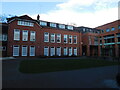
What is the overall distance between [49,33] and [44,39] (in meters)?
2.25

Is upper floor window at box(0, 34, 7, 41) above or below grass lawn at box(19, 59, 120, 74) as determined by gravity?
above

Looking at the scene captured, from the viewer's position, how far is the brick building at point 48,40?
76.3ft

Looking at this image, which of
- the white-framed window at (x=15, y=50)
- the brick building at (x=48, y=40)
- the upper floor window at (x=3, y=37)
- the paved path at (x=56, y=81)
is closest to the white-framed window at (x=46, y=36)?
the brick building at (x=48, y=40)

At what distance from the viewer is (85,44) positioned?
3509cm

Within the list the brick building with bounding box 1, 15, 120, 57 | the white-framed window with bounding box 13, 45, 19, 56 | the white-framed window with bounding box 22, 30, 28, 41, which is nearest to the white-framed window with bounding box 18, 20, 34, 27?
the brick building with bounding box 1, 15, 120, 57

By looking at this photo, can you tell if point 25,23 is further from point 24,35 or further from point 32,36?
point 32,36

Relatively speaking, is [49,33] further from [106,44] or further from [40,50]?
[106,44]

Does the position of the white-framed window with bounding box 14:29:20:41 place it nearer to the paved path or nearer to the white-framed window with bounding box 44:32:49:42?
the white-framed window with bounding box 44:32:49:42

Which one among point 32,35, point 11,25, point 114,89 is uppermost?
point 11,25

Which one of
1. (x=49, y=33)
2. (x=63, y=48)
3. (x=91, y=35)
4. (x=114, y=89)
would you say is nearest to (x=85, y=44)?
(x=91, y=35)

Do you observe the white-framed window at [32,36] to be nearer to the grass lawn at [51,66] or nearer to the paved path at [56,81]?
the grass lawn at [51,66]

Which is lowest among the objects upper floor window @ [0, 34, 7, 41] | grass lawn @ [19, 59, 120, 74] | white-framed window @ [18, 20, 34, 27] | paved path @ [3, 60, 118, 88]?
grass lawn @ [19, 59, 120, 74]

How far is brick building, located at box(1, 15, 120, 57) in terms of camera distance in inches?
915

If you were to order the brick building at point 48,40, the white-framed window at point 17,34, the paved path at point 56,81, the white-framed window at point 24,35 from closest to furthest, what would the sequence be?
the paved path at point 56,81
the brick building at point 48,40
the white-framed window at point 17,34
the white-framed window at point 24,35
